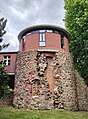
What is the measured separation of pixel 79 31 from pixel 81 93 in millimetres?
7648

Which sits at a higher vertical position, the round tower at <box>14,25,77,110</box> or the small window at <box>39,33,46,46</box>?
the small window at <box>39,33,46,46</box>

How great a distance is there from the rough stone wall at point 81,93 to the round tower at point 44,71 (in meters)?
2.75

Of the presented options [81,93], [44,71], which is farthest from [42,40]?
[81,93]

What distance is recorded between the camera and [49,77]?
27859mm

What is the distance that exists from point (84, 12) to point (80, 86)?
30.1 ft

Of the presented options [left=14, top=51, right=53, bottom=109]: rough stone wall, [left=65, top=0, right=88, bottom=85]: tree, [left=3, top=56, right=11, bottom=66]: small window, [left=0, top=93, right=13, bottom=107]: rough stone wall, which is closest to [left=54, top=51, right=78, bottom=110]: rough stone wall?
[left=14, top=51, right=53, bottom=109]: rough stone wall

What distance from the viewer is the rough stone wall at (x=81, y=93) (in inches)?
1243

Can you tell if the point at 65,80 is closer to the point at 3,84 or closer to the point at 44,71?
the point at 44,71

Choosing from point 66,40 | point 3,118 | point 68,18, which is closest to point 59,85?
point 66,40

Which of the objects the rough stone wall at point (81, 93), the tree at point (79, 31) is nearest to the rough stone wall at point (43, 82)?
the rough stone wall at point (81, 93)

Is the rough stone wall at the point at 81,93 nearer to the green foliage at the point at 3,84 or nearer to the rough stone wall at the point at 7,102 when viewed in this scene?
the rough stone wall at the point at 7,102

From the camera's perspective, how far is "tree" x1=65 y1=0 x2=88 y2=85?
31.5 m

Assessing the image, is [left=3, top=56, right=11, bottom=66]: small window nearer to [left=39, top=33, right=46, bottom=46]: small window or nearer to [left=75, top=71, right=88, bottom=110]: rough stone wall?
[left=39, top=33, right=46, bottom=46]: small window

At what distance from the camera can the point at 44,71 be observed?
27891 mm
